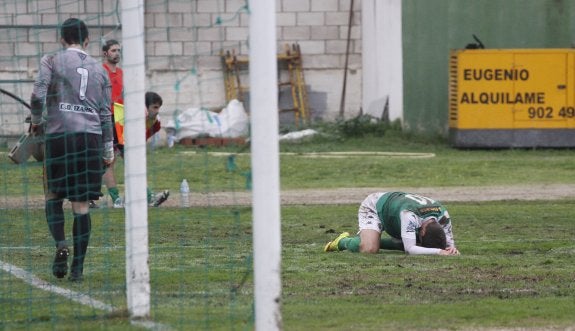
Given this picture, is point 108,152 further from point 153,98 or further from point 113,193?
point 113,193

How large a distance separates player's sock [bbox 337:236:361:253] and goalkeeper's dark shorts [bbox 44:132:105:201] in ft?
8.60

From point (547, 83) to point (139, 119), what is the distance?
17.9 meters

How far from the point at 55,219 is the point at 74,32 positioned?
142cm

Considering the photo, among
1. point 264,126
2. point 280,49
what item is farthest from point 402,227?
point 280,49

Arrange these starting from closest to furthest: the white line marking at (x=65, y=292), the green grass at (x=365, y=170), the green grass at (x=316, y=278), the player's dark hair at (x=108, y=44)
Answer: the white line marking at (x=65, y=292) → the green grass at (x=316, y=278) → the player's dark hair at (x=108, y=44) → the green grass at (x=365, y=170)

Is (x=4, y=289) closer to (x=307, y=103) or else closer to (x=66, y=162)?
(x=66, y=162)

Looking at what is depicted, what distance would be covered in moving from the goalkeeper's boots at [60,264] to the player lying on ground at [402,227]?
2670mm

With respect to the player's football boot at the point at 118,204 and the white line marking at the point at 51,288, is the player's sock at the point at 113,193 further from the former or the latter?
the white line marking at the point at 51,288

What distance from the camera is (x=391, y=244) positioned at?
1198 cm

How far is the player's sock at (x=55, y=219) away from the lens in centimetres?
1016

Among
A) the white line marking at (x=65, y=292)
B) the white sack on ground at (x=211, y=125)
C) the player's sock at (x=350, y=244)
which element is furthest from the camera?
the white sack on ground at (x=211, y=125)

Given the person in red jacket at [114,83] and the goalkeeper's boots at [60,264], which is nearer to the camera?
the goalkeeper's boots at [60,264]

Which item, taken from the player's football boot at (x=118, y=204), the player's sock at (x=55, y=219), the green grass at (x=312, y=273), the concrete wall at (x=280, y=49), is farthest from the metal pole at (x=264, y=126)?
the concrete wall at (x=280, y=49)

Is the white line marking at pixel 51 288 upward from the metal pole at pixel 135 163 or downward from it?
downward
